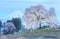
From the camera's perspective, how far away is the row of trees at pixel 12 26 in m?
3.05

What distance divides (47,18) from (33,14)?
0.19 meters

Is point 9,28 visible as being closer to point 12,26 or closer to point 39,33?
point 12,26

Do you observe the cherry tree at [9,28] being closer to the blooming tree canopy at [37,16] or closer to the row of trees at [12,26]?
the row of trees at [12,26]

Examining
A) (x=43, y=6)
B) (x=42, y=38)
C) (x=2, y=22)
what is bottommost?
(x=42, y=38)

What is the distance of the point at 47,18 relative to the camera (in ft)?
10.2

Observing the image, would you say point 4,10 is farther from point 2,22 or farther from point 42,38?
point 42,38

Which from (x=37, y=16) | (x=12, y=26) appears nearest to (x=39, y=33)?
(x=37, y=16)

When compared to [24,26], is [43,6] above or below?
above

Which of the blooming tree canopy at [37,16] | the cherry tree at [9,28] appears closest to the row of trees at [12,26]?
the cherry tree at [9,28]

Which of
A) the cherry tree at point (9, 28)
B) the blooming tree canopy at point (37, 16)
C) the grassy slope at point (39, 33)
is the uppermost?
the blooming tree canopy at point (37, 16)

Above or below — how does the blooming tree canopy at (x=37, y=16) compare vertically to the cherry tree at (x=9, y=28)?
above

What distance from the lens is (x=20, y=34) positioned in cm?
307

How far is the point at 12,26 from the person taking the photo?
10.0 feet

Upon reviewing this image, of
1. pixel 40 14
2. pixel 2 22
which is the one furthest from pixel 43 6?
pixel 2 22
